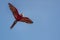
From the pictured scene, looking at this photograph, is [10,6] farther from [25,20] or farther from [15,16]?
[25,20]

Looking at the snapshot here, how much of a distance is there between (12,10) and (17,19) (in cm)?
112

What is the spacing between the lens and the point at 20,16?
6.71 metres

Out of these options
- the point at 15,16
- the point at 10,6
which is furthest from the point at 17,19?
the point at 10,6

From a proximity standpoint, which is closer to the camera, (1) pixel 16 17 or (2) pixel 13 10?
(1) pixel 16 17

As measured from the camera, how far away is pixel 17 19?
6754 mm

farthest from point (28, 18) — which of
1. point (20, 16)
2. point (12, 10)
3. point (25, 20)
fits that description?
point (12, 10)

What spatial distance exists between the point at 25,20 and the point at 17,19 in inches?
37.9

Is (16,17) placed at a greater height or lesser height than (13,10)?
lesser

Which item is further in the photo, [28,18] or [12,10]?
[28,18]

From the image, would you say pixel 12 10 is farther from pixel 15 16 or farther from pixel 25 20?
pixel 25 20

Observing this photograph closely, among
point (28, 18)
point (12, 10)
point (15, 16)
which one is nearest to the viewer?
point (15, 16)

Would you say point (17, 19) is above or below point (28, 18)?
below

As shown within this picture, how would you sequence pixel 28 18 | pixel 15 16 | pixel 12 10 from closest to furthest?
pixel 15 16, pixel 12 10, pixel 28 18

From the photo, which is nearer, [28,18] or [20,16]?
[20,16]
